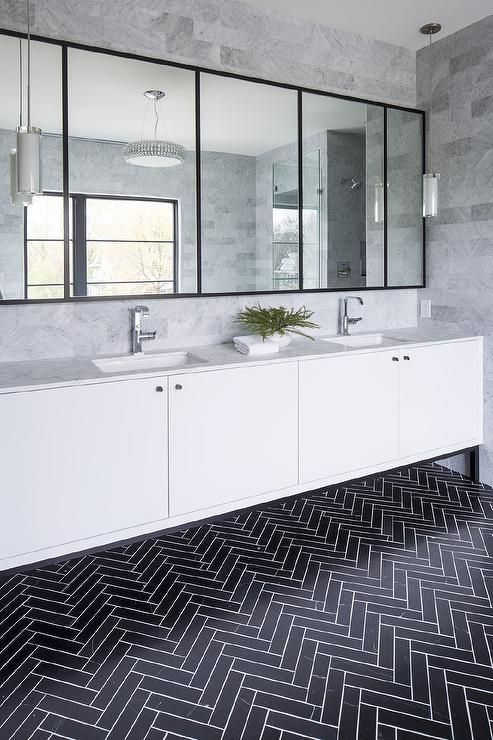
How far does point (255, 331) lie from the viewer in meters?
3.20

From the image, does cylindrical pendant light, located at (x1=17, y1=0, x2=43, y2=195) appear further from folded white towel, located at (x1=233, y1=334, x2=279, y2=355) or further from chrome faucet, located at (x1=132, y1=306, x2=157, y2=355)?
folded white towel, located at (x1=233, y1=334, x2=279, y2=355)

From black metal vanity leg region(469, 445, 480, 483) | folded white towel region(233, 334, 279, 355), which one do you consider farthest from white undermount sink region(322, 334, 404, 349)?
black metal vanity leg region(469, 445, 480, 483)

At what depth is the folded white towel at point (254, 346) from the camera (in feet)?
9.78

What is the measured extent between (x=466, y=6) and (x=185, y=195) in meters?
1.90

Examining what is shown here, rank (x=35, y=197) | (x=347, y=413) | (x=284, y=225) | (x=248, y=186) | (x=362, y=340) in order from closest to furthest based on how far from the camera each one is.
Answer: (x=35, y=197)
(x=347, y=413)
(x=248, y=186)
(x=284, y=225)
(x=362, y=340)

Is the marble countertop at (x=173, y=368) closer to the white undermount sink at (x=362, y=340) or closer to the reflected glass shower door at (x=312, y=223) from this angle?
the white undermount sink at (x=362, y=340)

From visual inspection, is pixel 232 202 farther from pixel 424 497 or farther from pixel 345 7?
pixel 424 497

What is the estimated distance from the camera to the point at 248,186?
3.25 m

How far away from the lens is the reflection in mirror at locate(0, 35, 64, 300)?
2602 millimetres

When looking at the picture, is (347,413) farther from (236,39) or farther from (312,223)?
(236,39)

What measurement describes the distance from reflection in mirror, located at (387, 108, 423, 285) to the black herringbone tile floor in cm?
168

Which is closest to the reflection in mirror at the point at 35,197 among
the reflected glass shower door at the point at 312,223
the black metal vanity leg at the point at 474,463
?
the reflected glass shower door at the point at 312,223

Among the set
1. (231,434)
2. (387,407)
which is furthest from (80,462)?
(387,407)

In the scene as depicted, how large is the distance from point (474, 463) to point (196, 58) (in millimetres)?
2875
